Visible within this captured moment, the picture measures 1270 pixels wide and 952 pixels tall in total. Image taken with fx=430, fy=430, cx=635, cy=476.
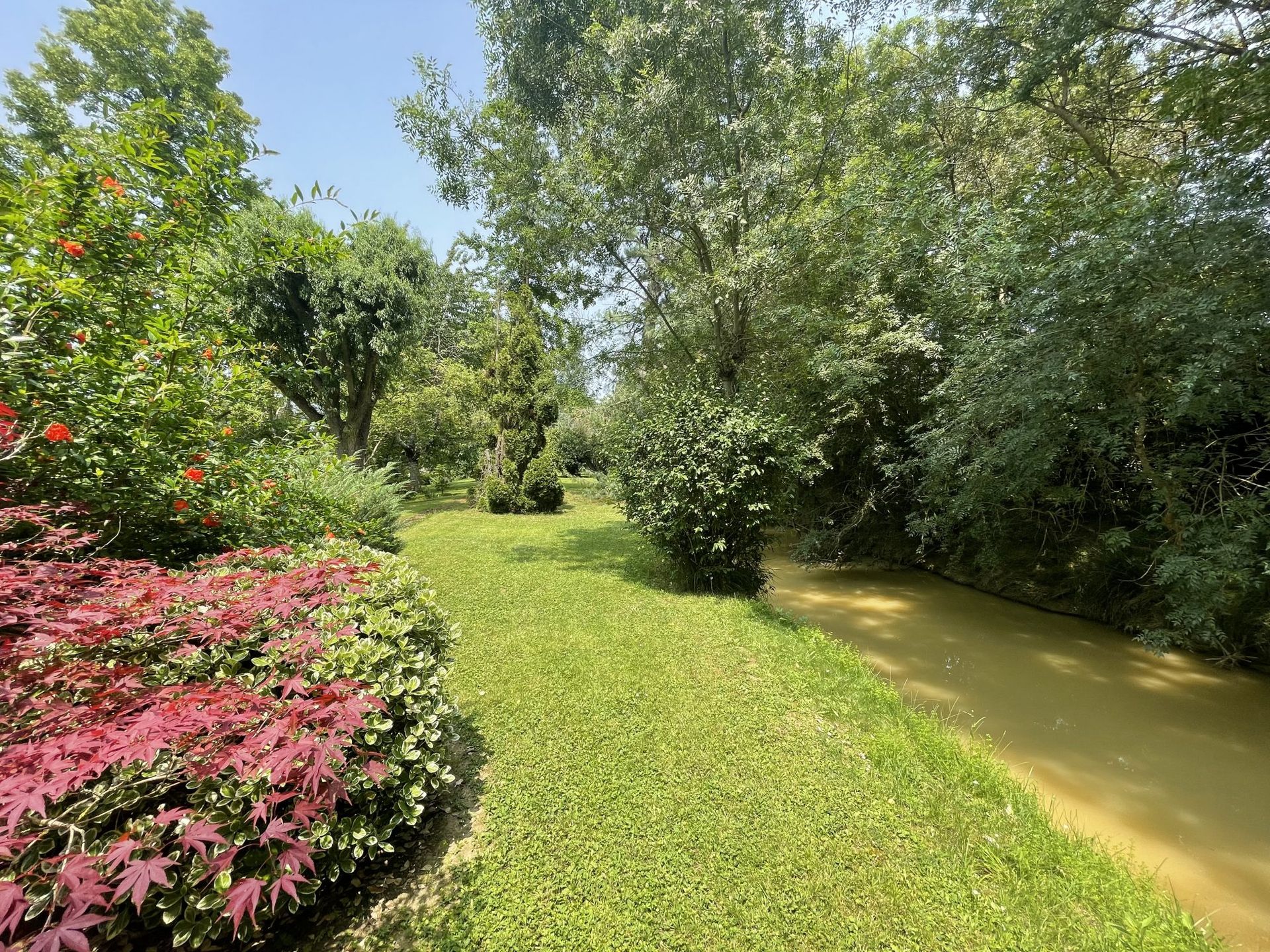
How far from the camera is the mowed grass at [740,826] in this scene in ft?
6.05

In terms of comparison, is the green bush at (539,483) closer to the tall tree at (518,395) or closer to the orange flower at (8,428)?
the tall tree at (518,395)

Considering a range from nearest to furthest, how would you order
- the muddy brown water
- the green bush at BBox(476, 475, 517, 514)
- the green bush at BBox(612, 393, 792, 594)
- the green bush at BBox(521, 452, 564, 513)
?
the muddy brown water → the green bush at BBox(612, 393, 792, 594) → the green bush at BBox(476, 475, 517, 514) → the green bush at BBox(521, 452, 564, 513)

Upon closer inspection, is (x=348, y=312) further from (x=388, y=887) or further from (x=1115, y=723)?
(x=1115, y=723)

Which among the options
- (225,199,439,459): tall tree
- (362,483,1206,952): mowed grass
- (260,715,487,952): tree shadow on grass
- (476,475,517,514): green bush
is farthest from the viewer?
(476,475,517,514): green bush

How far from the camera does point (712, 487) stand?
5195 mm

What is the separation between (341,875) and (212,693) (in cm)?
105

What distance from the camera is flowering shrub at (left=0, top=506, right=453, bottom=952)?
1188 mm

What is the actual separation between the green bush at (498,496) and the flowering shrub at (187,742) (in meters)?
9.41

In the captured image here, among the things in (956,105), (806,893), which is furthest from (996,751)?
(956,105)

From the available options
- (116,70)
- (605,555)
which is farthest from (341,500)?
(116,70)

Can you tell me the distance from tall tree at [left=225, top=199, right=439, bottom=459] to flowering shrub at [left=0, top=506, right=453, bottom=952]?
8.39 m

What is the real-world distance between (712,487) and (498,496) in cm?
805

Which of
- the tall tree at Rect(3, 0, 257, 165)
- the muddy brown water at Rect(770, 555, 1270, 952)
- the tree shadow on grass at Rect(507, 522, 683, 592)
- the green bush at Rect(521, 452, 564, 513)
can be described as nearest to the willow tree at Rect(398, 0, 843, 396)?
the tree shadow on grass at Rect(507, 522, 683, 592)

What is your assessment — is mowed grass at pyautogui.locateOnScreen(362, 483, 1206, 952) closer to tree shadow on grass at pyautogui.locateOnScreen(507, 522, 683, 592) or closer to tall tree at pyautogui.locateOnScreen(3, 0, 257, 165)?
tree shadow on grass at pyautogui.locateOnScreen(507, 522, 683, 592)
